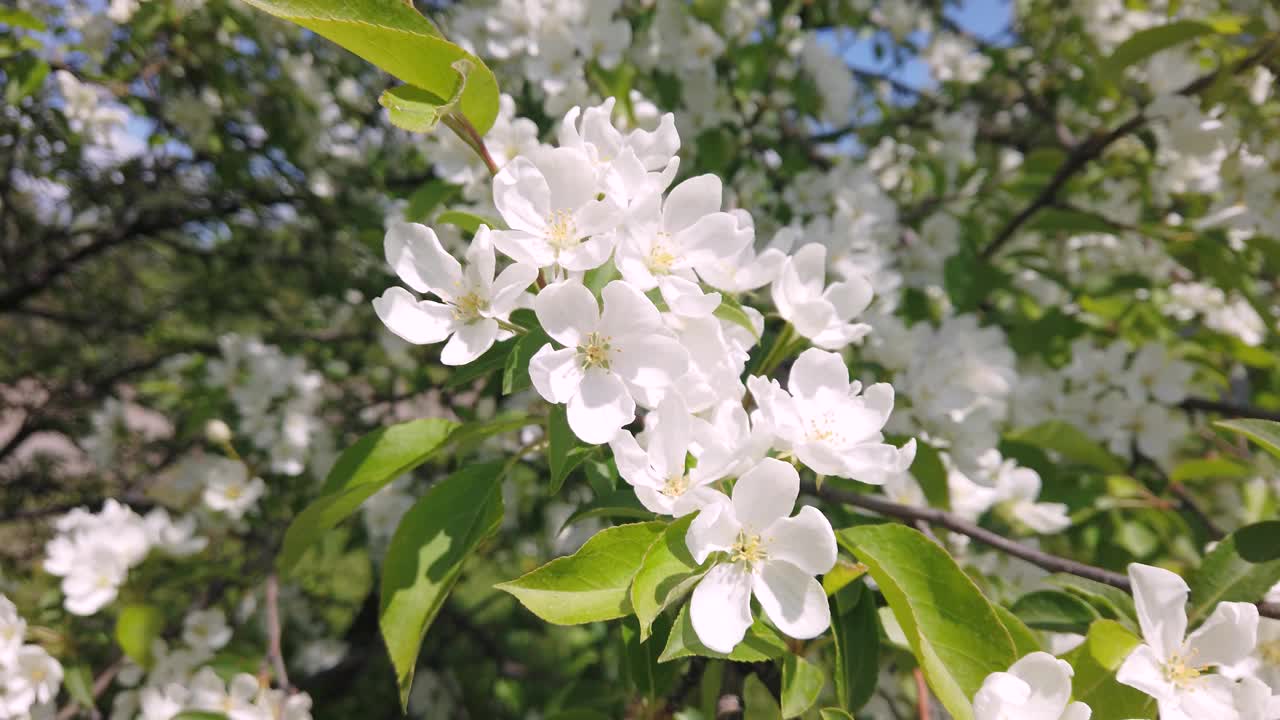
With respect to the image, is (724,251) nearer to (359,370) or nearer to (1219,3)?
(359,370)

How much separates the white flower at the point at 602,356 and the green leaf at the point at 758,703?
16.4 inches

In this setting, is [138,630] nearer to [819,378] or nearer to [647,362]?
[647,362]

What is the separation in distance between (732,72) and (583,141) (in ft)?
5.09

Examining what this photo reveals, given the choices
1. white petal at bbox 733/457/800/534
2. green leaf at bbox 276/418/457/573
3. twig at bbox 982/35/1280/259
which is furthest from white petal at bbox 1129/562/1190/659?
twig at bbox 982/35/1280/259

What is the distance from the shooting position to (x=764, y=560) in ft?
3.01

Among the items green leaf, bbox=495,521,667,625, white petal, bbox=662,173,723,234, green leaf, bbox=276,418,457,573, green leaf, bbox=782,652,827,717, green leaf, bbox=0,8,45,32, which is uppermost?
white petal, bbox=662,173,723,234

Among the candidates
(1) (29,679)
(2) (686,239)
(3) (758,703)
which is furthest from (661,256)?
(1) (29,679)

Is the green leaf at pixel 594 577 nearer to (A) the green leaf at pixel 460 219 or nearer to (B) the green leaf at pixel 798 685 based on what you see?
(B) the green leaf at pixel 798 685

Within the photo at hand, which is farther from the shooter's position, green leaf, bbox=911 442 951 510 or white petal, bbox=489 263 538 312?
green leaf, bbox=911 442 951 510

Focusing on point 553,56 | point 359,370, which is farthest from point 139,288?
point 553,56

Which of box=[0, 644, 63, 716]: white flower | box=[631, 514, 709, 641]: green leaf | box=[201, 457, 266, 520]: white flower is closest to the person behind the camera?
box=[631, 514, 709, 641]: green leaf

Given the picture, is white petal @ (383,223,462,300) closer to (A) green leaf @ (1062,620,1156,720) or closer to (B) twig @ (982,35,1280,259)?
(A) green leaf @ (1062,620,1156,720)

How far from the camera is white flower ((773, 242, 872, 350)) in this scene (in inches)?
46.3

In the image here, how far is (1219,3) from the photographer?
2.71 meters
